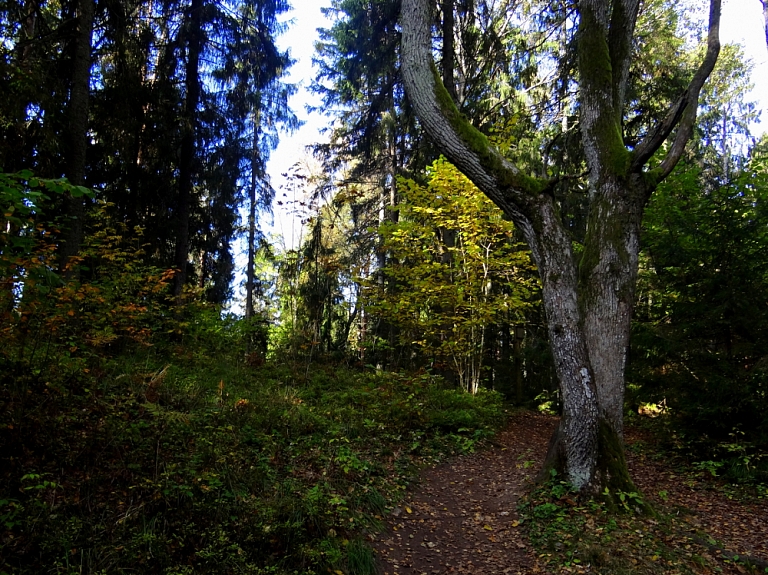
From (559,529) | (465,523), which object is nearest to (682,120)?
(559,529)

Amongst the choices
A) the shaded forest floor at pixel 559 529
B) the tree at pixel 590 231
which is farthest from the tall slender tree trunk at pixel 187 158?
the shaded forest floor at pixel 559 529

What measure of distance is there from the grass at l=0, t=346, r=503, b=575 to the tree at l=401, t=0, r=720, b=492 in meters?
2.40

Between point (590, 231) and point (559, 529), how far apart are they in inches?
134

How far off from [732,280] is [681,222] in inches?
53.7

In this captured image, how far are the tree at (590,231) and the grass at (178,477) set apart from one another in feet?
7.88

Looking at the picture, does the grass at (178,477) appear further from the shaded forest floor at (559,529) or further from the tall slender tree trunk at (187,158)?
the tall slender tree trunk at (187,158)

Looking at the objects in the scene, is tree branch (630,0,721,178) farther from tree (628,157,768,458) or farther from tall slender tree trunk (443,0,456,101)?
tall slender tree trunk (443,0,456,101)

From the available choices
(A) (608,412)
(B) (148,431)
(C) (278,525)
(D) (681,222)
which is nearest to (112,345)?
(B) (148,431)

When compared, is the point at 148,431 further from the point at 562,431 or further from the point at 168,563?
the point at 562,431

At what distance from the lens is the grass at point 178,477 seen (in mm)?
3002

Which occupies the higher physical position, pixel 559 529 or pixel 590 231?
pixel 590 231

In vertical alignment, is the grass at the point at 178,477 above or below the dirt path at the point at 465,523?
above

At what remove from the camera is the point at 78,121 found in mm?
7637

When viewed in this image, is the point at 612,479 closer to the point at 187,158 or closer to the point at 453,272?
the point at 453,272
